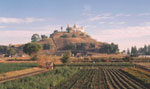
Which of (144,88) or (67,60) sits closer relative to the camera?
(144,88)

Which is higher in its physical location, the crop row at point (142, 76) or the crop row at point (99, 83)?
the crop row at point (142, 76)

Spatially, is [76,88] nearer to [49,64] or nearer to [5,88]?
[5,88]

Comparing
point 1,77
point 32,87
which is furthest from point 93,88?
point 1,77

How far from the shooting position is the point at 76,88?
29.4 metres

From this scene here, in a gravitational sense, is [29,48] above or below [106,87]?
above

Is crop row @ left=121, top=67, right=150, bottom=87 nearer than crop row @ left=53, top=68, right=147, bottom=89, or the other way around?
crop row @ left=53, top=68, right=147, bottom=89

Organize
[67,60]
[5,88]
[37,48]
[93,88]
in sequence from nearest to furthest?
[5,88]
[93,88]
[67,60]
[37,48]

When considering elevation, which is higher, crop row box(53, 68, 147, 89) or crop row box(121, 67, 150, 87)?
crop row box(121, 67, 150, 87)

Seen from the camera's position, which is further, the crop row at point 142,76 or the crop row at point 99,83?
the crop row at point 142,76

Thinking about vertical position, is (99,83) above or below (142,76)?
below

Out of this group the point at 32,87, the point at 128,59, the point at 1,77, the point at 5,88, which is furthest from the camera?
the point at 128,59

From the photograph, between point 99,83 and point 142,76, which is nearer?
point 99,83

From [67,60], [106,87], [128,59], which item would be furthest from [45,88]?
[128,59]

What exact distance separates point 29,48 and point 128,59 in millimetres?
81131
